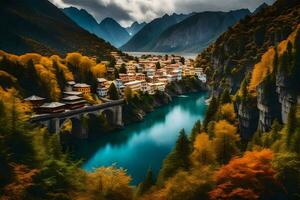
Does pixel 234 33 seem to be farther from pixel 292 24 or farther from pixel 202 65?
pixel 202 65

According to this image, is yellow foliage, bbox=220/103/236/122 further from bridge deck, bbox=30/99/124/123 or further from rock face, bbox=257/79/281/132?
bridge deck, bbox=30/99/124/123

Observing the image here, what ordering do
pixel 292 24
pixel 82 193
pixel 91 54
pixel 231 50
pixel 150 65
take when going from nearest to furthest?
pixel 82 193
pixel 292 24
pixel 231 50
pixel 150 65
pixel 91 54

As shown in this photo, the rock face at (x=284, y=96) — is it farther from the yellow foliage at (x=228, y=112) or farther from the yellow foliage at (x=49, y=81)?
the yellow foliage at (x=49, y=81)

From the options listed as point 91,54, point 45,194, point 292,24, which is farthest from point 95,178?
point 91,54

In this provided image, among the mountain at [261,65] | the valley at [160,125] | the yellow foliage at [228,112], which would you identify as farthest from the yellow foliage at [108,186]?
the yellow foliage at [228,112]

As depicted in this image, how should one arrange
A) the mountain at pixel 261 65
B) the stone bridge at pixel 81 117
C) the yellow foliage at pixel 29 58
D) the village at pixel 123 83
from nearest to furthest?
1. the mountain at pixel 261 65
2. the stone bridge at pixel 81 117
3. the village at pixel 123 83
4. the yellow foliage at pixel 29 58

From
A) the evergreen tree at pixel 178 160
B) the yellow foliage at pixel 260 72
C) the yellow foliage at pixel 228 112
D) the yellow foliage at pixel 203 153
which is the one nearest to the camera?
the evergreen tree at pixel 178 160

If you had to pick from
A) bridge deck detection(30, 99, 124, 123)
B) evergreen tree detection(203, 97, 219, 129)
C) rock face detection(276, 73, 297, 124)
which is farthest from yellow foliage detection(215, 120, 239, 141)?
bridge deck detection(30, 99, 124, 123)
